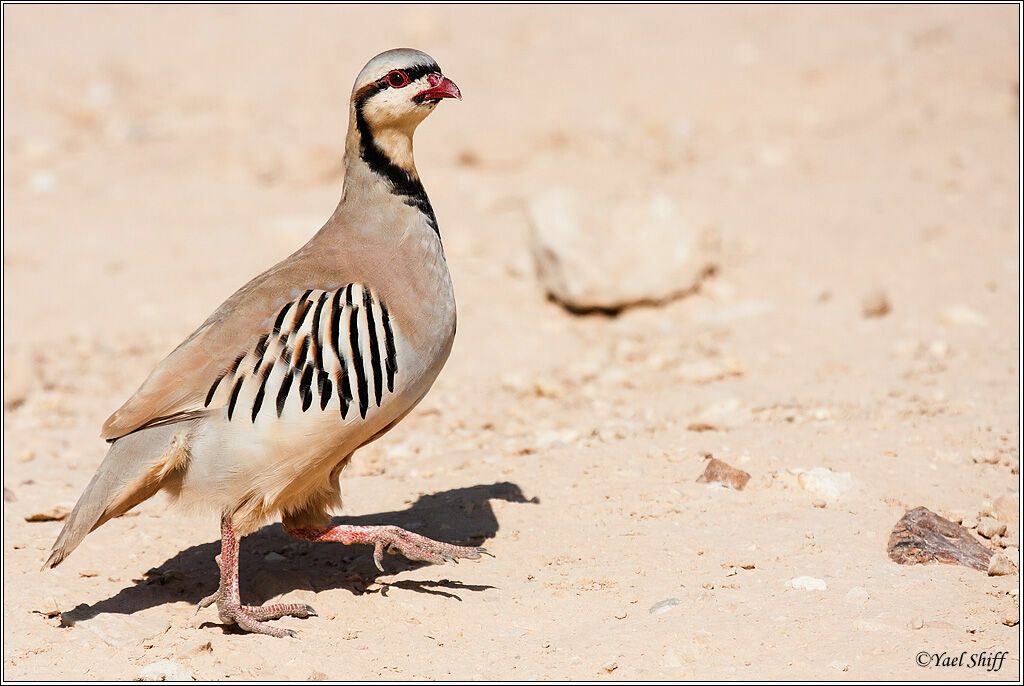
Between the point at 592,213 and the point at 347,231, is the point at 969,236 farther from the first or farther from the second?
the point at 347,231

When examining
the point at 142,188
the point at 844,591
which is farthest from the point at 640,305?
the point at 142,188

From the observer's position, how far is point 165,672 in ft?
12.8

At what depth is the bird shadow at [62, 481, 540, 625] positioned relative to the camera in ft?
14.8

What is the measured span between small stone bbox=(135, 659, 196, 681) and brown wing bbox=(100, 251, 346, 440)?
0.86 metres

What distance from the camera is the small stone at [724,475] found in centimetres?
498

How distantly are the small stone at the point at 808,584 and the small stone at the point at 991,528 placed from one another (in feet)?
2.79

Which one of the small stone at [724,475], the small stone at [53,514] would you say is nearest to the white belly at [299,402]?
the small stone at [53,514]

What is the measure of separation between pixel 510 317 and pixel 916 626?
4.69 metres

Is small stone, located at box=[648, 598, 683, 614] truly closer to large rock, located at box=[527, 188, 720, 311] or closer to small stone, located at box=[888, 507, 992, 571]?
small stone, located at box=[888, 507, 992, 571]

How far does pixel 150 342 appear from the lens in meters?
7.96

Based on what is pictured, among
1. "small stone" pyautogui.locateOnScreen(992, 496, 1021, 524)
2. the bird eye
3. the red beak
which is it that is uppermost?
the bird eye

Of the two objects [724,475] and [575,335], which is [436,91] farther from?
[575,335]

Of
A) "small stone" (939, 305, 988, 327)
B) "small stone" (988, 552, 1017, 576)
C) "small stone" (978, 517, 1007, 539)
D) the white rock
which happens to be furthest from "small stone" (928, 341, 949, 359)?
"small stone" (988, 552, 1017, 576)

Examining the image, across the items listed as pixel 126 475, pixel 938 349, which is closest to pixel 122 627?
pixel 126 475
